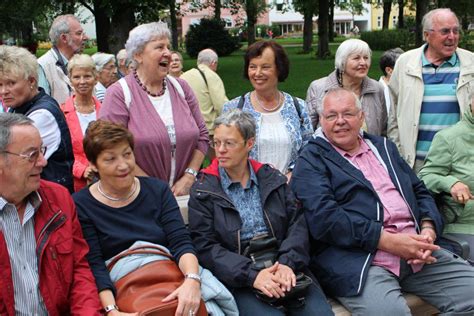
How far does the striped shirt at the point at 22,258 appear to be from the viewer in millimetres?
2826

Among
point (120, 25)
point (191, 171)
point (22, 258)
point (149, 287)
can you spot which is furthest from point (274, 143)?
point (120, 25)

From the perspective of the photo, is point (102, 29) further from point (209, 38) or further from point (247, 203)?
point (209, 38)

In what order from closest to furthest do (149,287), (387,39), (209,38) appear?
(149,287), (209,38), (387,39)

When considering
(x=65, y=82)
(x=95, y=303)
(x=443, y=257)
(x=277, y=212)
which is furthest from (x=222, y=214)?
(x=65, y=82)

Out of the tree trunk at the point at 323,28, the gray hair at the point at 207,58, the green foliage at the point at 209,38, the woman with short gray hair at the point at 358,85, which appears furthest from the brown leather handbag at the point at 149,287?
the green foliage at the point at 209,38

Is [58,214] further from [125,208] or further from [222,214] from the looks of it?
[222,214]

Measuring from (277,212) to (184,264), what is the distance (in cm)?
70

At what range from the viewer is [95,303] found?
2.96m

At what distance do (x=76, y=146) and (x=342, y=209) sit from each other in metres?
2.32

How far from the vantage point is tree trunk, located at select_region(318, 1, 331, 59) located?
29.6m

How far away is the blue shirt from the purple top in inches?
22.5

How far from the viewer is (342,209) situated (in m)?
3.65

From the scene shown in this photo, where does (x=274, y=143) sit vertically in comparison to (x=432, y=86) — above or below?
below

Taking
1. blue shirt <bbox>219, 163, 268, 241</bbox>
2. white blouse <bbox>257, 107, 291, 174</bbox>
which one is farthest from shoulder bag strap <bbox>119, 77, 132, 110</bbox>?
white blouse <bbox>257, 107, 291, 174</bbox>
